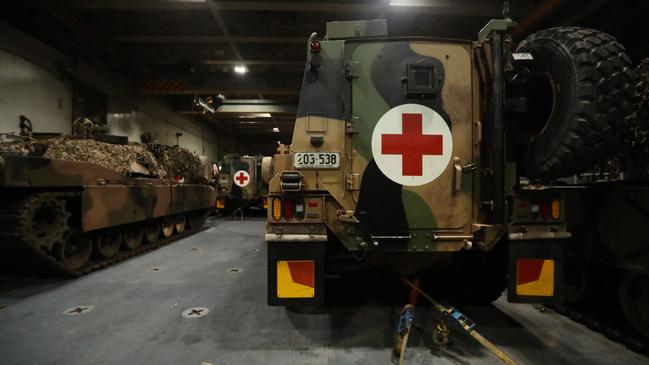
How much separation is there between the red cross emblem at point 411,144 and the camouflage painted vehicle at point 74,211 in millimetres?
3991

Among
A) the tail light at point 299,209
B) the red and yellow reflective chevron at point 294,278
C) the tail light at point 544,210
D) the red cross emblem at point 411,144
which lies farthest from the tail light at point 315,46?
the tail light at point 544,210

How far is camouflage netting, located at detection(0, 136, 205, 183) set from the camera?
5244 millimetres

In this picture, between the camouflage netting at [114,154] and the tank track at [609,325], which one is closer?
the tank track at [609,325]

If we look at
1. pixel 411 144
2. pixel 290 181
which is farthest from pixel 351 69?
pixel 290 181

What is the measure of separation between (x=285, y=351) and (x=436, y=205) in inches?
62.9

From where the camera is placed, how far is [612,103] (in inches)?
94.7

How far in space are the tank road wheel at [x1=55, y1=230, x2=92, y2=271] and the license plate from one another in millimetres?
3887

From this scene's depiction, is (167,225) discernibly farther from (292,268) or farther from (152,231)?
(292,268)

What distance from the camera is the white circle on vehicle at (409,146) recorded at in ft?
8.73

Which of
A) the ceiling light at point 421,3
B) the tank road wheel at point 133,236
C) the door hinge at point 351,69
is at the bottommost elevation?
the tank road wheel at point 133,236

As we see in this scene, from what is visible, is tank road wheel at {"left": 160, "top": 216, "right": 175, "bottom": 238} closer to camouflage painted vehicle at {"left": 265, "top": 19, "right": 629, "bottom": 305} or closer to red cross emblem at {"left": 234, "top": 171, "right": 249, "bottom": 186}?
red cross emblem at {"left": 234, "top": 171, "right": 249, "bottom": 186}

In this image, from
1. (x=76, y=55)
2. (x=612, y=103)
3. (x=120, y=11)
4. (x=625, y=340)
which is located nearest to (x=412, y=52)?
(x=612, y=103)

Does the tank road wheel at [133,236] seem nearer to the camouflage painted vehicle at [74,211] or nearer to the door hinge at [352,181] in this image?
the camouflage painted vehicle at [74,211]

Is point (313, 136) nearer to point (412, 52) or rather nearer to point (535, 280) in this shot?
point (412, 52)
